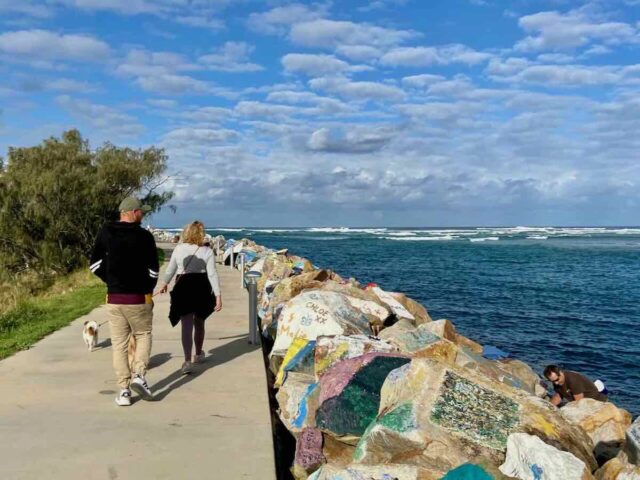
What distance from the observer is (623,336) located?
52.6 ft

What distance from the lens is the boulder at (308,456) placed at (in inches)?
194

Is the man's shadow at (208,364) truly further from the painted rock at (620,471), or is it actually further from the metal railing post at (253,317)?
the painted rock at (620,471)

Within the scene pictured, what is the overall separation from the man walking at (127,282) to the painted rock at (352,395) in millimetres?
1746

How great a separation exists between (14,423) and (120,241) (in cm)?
179

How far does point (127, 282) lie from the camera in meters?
5.49

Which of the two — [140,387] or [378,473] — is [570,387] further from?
[140,387]

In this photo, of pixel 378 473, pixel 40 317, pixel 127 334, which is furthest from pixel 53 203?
pixel 378 473

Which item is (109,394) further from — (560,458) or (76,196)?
(76,196)

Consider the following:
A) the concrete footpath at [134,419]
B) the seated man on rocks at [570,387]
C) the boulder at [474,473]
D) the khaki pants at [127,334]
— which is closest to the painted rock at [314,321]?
the concrete footpath at [134,419]

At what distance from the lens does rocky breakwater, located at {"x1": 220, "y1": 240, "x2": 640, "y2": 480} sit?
410 centimetres

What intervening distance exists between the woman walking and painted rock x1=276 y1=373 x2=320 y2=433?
1161 millimetres

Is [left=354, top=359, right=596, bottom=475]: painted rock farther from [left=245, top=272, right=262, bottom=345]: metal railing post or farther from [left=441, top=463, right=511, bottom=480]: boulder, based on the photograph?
[left=245, top=272, right=262, bottom=345]: metal railing post

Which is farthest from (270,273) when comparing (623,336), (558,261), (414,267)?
(558,261)

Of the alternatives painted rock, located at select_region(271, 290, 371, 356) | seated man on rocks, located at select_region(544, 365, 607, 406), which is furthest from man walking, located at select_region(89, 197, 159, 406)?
seated man on rocks, located at select_region(544, 365, 607, 406)
